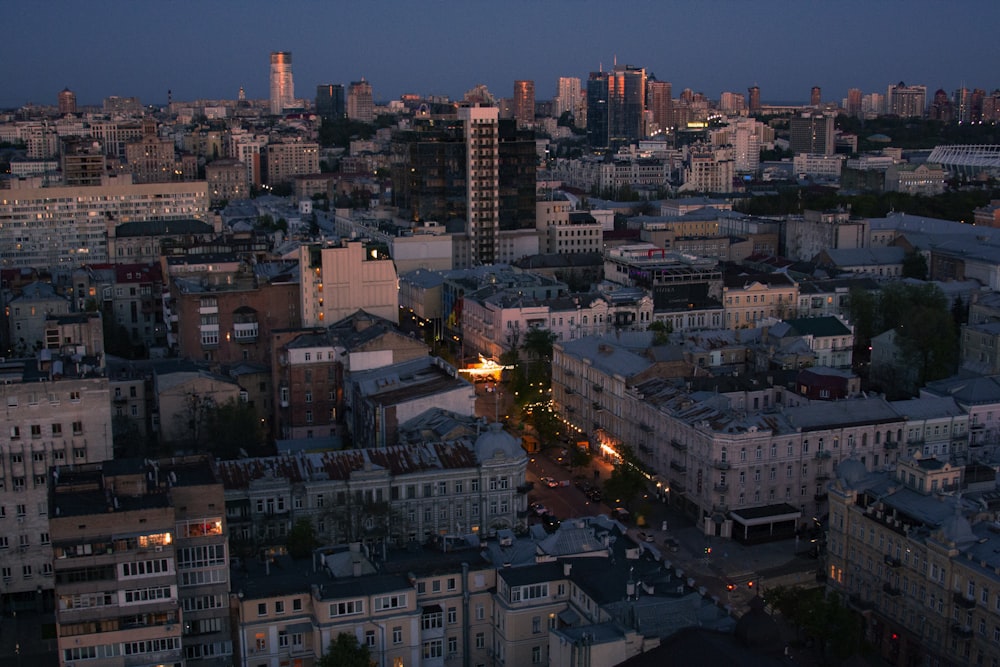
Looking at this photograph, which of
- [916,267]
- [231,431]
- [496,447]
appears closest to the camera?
[496,447]

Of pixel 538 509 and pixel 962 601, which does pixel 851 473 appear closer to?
pixel 962 601

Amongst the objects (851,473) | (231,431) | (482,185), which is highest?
(482,185)

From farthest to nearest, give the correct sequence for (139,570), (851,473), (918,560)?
(851,473) < (918,560) < (139,570)

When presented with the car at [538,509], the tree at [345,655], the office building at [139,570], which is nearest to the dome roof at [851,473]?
the car at [538,509]

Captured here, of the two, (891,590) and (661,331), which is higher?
(661,331)

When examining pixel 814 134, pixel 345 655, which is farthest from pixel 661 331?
pixel 814 134

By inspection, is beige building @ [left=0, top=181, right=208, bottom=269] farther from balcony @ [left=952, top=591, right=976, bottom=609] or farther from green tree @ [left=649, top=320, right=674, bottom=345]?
balcony @ [left=952, top=591, right=976, bottom=609]

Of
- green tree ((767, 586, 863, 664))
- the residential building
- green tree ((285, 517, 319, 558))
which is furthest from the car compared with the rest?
green tree ((767, 586, 863, 664))
